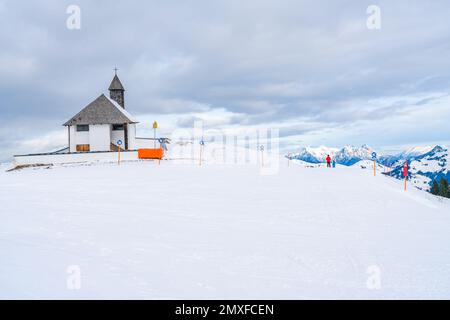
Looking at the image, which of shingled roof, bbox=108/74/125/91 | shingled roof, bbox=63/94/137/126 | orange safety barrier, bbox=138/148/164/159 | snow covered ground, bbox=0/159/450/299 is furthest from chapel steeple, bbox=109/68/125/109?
snow covered ground, bbox=0/159/450/299

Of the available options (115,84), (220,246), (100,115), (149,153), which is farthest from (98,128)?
(220,246)

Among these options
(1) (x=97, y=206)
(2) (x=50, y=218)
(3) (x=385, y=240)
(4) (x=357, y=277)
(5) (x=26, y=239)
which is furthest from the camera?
(1) (x=97, y=206)

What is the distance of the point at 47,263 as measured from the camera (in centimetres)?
720

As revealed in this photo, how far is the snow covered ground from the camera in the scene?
20.7 ft

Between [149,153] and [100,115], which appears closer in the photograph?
[149,153]

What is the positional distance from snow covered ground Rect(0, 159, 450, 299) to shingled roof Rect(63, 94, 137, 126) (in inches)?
1154

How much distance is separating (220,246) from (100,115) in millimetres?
39780

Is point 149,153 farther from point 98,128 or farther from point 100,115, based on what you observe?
point 100,115

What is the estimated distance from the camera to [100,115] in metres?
44.8

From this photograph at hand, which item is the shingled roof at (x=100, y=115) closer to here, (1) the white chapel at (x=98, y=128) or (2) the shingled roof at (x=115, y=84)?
(1) the white chapel at (x=98, y=128)

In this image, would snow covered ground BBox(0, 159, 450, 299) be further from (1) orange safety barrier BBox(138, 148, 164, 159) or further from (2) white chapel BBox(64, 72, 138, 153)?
(2) white chapel BBox(64, 72, 138, 153)
